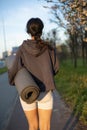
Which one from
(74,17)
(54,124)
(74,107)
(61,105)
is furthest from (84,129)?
(74,17)

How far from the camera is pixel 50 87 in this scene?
15.3ft

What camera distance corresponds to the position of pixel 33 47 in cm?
465

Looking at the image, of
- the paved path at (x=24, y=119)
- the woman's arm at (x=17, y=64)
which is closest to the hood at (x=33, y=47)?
the woman's arm at (x=17, y=64)

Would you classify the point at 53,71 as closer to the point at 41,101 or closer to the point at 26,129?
the point at 41,101

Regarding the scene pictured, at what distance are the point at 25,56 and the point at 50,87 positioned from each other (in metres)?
0.46

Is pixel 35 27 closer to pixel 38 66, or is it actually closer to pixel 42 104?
pixel 38 66

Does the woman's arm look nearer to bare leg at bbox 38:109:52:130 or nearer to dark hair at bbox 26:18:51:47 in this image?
dark hair at bbox 26:18:51:47

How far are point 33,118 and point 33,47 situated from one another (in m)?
0.83

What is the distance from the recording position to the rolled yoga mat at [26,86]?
4.38 meters

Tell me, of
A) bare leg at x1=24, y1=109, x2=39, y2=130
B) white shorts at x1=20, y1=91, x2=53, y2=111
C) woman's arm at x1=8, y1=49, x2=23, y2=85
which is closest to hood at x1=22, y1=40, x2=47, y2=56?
woman's arm at x1=8, y1=49, x2=23, y2=85

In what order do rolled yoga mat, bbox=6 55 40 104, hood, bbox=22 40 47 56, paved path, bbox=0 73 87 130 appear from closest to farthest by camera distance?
rolled yoga mat, bbox=6 55 40 104, hood, bbox=22 40 47 56, paved path, bbox=0 73 87 130

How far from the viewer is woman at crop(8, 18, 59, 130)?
15.2 ft

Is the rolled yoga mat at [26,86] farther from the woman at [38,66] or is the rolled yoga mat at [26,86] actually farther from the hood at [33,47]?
the hood at [33,47]

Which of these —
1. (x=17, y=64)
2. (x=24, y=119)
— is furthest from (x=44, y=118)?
(x=24, y=119)
